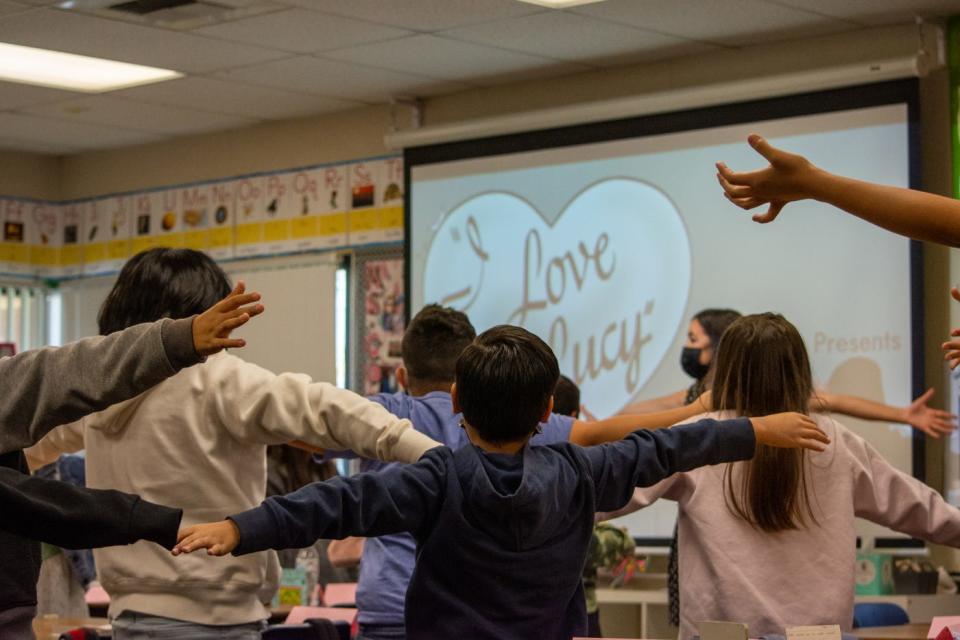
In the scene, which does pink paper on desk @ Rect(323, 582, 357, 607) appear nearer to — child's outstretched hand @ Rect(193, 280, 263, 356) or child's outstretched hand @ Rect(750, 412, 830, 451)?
Answer: child's outstretched hand @ Rect(750, 412, 830, 451)

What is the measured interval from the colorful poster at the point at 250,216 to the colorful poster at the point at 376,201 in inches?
27.2

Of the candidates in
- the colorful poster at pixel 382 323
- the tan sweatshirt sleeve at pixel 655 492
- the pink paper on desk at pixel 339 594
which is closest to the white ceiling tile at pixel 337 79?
the colorful poster at pixel 382 323

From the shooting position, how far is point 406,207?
7.44 meters

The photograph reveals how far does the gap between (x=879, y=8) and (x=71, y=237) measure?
550 centimetres

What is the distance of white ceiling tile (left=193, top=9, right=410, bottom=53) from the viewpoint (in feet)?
19.5

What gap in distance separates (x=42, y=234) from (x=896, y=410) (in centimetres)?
573

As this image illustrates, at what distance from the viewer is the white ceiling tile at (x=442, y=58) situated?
639cm

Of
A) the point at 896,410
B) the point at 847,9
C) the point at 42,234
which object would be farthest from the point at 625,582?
the point at 42,234

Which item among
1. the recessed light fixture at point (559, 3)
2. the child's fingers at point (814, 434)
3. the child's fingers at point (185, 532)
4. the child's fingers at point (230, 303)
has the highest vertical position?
the recessed light fixture at point (559, 3)

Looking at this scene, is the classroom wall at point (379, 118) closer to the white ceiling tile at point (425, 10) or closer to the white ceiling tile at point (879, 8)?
the white ceiling tile at point (879, 8)

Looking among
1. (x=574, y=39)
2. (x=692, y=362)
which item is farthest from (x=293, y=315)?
(x=692, y=362)

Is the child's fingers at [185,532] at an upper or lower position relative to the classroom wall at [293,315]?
lower

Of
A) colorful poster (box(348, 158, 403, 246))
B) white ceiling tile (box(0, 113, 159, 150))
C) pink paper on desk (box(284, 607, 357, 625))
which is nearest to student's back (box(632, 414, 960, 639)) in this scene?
pink paper on desk (box(284, 607, 357, 625))

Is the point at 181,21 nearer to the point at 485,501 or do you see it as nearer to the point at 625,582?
the point at 625,582
